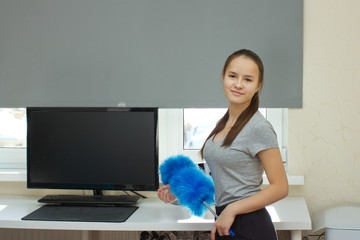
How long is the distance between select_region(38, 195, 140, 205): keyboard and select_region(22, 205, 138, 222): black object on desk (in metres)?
0.03

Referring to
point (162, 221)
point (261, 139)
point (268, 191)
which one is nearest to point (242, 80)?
point (261, 139)

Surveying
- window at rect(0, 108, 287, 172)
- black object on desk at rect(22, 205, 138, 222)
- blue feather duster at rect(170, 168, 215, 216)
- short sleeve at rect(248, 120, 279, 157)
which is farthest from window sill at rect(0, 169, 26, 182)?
short sleeve at rect(248, 120, 279, 157)

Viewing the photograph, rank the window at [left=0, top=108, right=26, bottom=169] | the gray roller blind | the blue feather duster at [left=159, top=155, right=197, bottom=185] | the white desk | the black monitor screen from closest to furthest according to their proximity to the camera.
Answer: the blue feather duster at [left=159, top=155, right=197, bottom=185] → the white desk → the black monitor screen → the gray roller blind → the window at [left=0, top=108, right=26, bottom=169]

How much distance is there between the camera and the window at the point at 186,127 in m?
2.26

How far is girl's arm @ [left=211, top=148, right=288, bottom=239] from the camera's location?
4.01 ft

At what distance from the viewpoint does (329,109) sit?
205 centimetres

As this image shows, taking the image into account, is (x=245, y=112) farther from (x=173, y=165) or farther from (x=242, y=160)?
(x=173, y=165)

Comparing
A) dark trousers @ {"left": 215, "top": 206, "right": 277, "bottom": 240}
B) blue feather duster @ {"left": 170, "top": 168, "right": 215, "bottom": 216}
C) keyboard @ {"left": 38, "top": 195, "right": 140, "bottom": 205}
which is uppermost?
blue feather duster @ {"left": 170, "top": 168, "right": 215, "bottom": 216}

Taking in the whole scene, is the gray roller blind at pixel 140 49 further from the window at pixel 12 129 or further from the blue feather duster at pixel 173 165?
the blue feather duster at pixel 173 165

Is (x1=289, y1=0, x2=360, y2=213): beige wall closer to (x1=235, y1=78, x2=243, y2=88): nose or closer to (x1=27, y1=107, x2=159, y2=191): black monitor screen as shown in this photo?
(x1=27, y1=107, x2=159, y2=191): black monitor screen

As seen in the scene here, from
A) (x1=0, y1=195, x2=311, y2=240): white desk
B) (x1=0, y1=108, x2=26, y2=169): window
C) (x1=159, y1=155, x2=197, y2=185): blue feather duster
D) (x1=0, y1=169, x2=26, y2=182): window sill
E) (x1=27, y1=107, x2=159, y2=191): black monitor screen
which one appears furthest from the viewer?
(x1=0, y1=108, x2=26, y2=169): window

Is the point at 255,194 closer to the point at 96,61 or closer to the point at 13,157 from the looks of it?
the point at 96,61

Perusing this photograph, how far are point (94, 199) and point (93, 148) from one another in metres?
0.25

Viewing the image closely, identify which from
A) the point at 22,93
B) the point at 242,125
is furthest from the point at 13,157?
the point at 242,125
